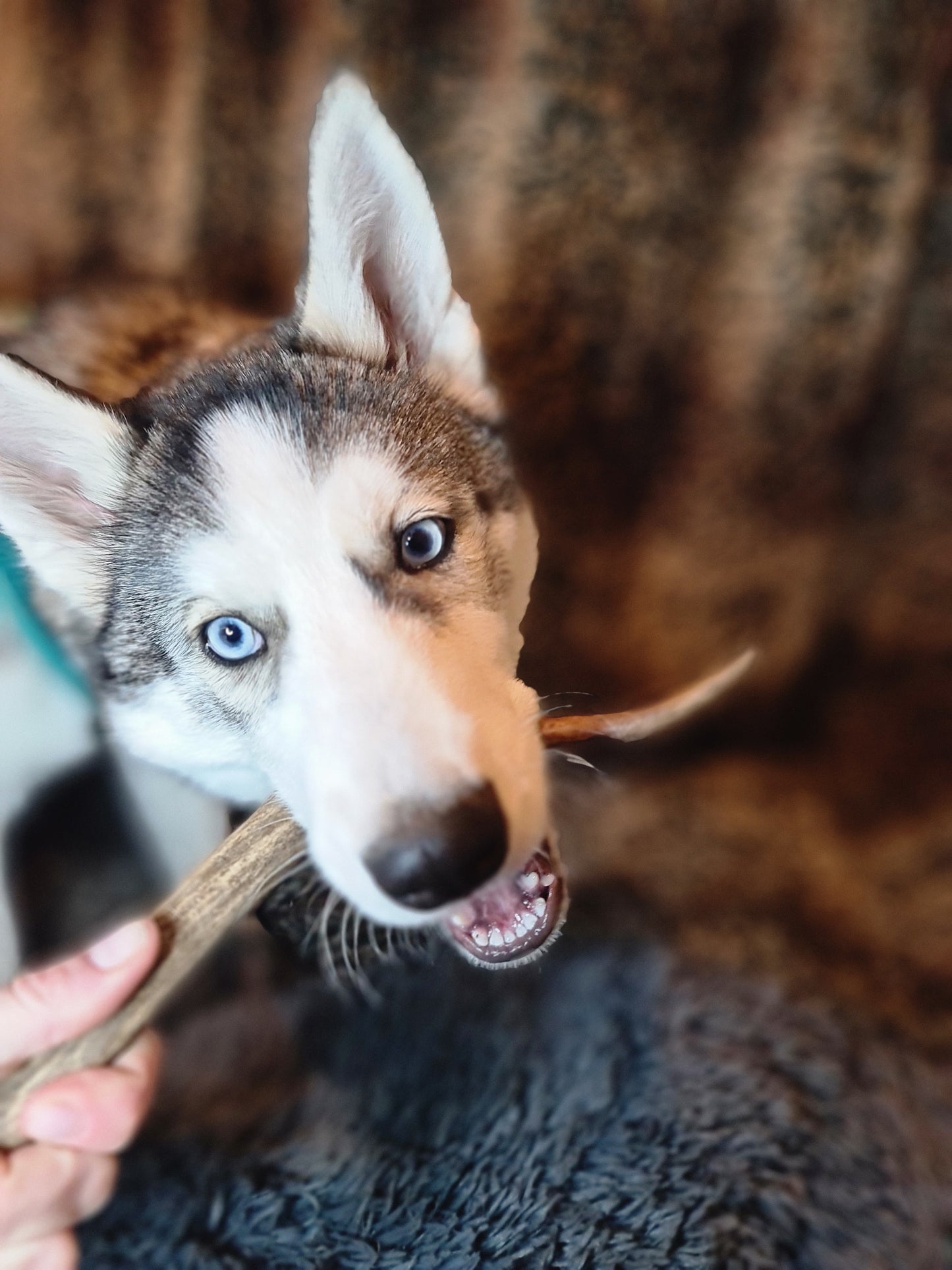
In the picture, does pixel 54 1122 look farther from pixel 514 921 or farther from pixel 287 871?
pixel 514 921

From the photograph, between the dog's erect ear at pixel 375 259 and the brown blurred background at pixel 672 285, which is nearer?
the dog's erect ear at pixel 375 259

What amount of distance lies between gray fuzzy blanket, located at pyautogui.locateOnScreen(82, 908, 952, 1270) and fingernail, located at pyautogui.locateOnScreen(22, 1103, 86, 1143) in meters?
0.22

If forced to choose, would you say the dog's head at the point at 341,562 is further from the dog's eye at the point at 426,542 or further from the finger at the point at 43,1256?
the finger at the point at 43,1256

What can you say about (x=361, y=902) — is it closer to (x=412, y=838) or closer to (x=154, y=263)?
(x=412, y=838)

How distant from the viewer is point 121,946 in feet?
2.71

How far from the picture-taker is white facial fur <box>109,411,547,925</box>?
0.72 metres

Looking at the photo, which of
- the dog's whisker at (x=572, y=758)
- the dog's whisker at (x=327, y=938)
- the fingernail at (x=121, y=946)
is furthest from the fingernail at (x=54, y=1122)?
the dog's whisker at (x=572, y=758)

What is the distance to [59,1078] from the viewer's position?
877 mm

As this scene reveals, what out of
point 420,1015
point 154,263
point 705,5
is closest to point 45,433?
point 154,263

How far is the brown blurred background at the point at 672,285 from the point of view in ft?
3.80

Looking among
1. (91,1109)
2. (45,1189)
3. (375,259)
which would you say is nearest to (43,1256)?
(45,1189)

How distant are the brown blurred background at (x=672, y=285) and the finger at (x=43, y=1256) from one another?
0.74 m

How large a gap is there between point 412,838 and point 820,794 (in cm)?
127

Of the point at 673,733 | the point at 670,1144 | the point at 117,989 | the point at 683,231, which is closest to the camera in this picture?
the point at 117,989
